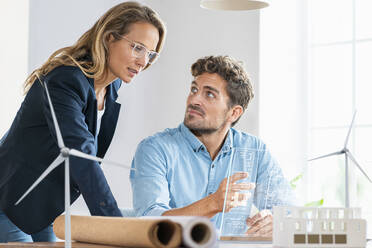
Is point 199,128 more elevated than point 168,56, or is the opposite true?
point 168,56

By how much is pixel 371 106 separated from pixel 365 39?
46 centimetres

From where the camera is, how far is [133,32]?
2131mm

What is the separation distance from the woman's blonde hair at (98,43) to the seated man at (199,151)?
39cm

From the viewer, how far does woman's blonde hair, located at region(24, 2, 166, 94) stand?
1.98m

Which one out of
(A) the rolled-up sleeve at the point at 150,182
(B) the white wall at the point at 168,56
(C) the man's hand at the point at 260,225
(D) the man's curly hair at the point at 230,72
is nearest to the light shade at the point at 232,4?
(D) the man's curly hair at the point at 230,72

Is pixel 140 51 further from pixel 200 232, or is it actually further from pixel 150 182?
pixel 200 232

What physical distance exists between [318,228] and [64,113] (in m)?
0.87

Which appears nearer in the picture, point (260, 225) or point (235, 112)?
point (260, 225)

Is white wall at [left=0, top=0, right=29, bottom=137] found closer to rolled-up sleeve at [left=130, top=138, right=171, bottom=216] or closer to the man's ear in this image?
rolled-up sleeve at [left=130, top=138, right=171, bottom=216]

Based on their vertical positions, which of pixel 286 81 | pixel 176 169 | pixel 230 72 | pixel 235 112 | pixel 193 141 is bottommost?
pixel 176 169

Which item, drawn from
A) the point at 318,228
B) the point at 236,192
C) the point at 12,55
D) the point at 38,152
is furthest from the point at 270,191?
the point at 12,55

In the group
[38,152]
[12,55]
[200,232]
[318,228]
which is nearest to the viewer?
[200,232]

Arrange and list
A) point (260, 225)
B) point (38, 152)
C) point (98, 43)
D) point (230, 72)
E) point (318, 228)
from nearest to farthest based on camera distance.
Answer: point (318, 228) < point (260, 225) < point (38, 152) < point (98, 43) < point (230, 72)

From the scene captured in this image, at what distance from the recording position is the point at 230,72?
8.27 ft
